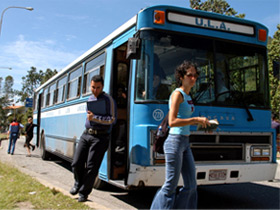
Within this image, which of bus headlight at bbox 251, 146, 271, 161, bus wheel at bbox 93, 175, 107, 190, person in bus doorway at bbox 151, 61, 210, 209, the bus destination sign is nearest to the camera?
person in bus doorway at bbox 151, 61, 210, 209

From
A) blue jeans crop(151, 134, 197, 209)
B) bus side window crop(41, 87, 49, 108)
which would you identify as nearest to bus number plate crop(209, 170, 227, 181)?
blue jeans crop(151, 134, 197, 209)

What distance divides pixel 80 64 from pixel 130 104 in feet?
11.1

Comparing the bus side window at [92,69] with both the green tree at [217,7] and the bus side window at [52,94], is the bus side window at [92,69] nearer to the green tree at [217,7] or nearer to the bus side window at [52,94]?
the bus side window at [52,94]

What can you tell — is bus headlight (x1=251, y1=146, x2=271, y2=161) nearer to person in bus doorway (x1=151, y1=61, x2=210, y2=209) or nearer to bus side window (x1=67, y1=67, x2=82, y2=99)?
person in bus doorway (x1=151, y1=61, x2=210, y2=209)

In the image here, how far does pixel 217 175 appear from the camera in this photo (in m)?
5.23

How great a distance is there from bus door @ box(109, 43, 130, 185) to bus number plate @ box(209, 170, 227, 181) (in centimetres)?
146

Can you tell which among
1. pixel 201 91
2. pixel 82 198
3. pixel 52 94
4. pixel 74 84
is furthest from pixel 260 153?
pixel 52 94

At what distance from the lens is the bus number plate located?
5177mm

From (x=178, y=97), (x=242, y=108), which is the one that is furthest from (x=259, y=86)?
(x=178, y=97)

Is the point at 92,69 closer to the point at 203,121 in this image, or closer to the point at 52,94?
the point at 203,121

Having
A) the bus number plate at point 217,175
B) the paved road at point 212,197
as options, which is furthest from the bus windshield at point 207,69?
the paved road at point 212,197

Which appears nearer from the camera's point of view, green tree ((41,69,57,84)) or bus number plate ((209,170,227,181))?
bus number plate ((209,170,227,181))

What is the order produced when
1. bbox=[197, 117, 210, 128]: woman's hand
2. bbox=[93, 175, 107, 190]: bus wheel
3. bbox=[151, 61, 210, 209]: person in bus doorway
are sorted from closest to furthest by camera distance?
bbox=[197, 117, 210, 128]: woman's hand → bbox=[151, 61, 210, 209]: person in bus doorway → bbox=[93, 175, 107, 190]: bus wheel

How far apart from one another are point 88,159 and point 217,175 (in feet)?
6.79
